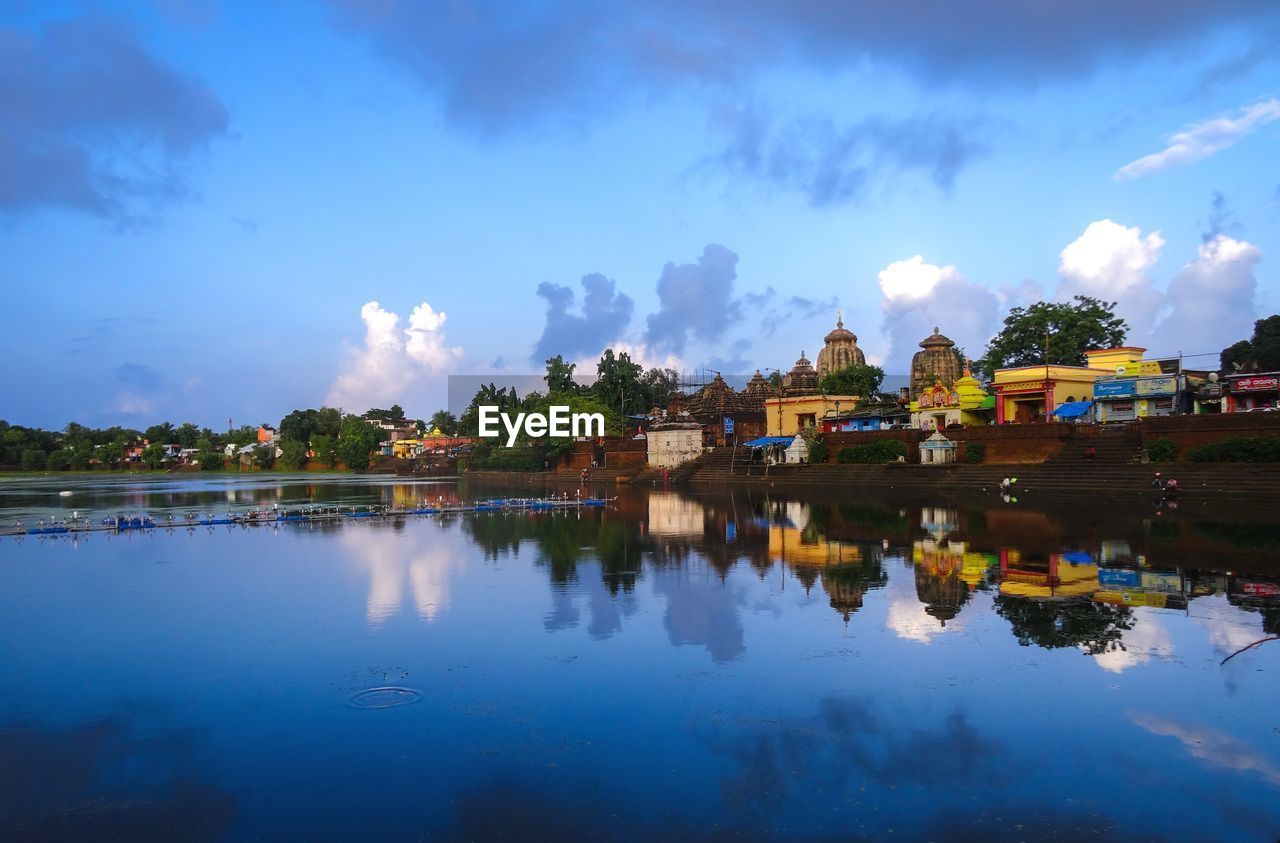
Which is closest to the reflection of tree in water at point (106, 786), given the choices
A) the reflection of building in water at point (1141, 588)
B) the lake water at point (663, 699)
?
the lake water at point (663, 699)

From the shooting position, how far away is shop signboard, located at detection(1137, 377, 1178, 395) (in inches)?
1293

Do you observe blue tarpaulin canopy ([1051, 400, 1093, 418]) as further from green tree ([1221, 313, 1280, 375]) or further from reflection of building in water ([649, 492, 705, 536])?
reflection of building in water ([649, 492, 705, 536])

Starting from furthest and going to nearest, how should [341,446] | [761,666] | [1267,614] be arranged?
[341,446] < [1267,614] < [761,666]

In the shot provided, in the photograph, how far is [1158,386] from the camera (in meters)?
33.3

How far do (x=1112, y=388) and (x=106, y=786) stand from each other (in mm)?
36300

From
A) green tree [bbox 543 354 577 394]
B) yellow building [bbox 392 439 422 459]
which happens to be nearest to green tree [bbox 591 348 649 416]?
green tree [bbox 543 354 577 394]

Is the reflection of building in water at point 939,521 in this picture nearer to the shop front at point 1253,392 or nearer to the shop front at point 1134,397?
the shop front at point 1134,397

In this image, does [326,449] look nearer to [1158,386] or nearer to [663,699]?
[1158,386]

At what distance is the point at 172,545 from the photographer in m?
22.8

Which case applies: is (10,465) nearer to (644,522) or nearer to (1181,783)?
(644,522)

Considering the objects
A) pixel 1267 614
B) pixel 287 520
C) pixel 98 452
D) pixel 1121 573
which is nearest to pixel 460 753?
pixel 1267 614

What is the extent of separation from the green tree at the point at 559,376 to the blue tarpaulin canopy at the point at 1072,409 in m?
41.7

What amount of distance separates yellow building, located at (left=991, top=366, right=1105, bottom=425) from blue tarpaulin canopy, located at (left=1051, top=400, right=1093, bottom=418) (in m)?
0.41

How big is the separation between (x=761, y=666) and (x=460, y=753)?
11.8 feet
